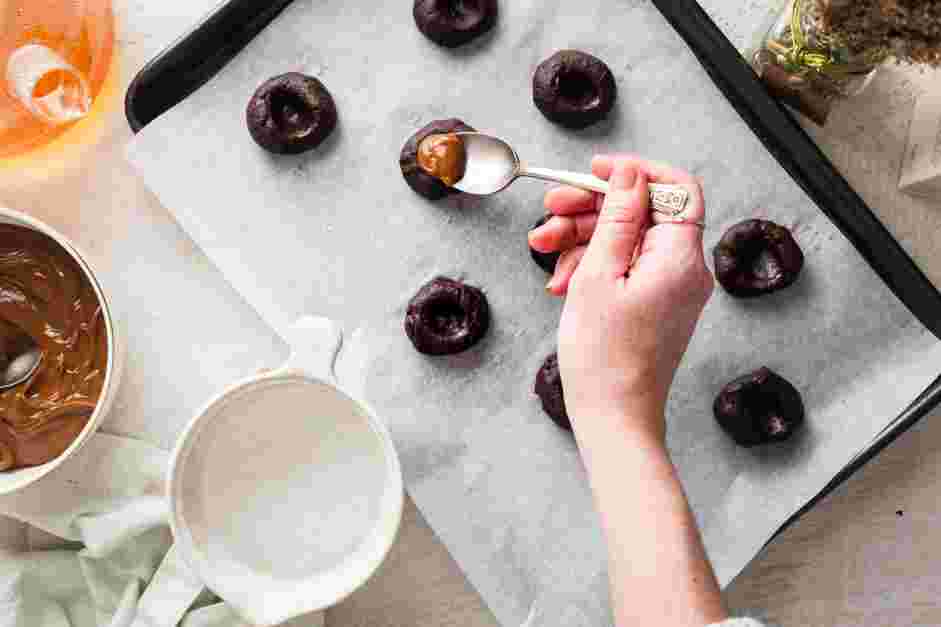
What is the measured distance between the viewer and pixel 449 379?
1.43 meters

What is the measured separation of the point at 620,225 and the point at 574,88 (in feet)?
1.31

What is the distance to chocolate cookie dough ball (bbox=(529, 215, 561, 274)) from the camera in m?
1.39

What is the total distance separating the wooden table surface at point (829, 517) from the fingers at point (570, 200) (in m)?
0.39

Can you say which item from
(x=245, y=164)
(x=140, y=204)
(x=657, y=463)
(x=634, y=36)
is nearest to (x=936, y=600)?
(x=657, y=463)

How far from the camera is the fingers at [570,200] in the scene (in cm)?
130

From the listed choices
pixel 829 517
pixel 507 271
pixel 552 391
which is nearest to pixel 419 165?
pixel 507 271

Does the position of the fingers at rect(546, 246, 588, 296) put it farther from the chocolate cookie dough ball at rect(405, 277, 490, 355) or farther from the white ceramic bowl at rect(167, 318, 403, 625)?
the white ceramic bowl at rect(167, 318, 403, 625)

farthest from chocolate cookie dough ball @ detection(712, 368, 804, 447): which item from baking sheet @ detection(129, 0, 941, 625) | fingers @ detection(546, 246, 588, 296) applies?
fingers @ detection(546, 246, 588, 296)

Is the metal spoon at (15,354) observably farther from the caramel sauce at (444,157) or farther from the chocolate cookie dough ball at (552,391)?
the chocolate cookie dough ball at (552,391)

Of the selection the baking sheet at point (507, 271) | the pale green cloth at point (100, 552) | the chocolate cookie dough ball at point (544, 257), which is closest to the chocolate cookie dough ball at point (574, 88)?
the baking sheet at point (507, 271)

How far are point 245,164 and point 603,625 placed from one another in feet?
2.84

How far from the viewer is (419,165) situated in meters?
1.39

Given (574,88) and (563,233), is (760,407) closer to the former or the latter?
(563,233)

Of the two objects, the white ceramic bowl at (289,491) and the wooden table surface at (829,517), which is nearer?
the white ceramic bowl at (289,491)
